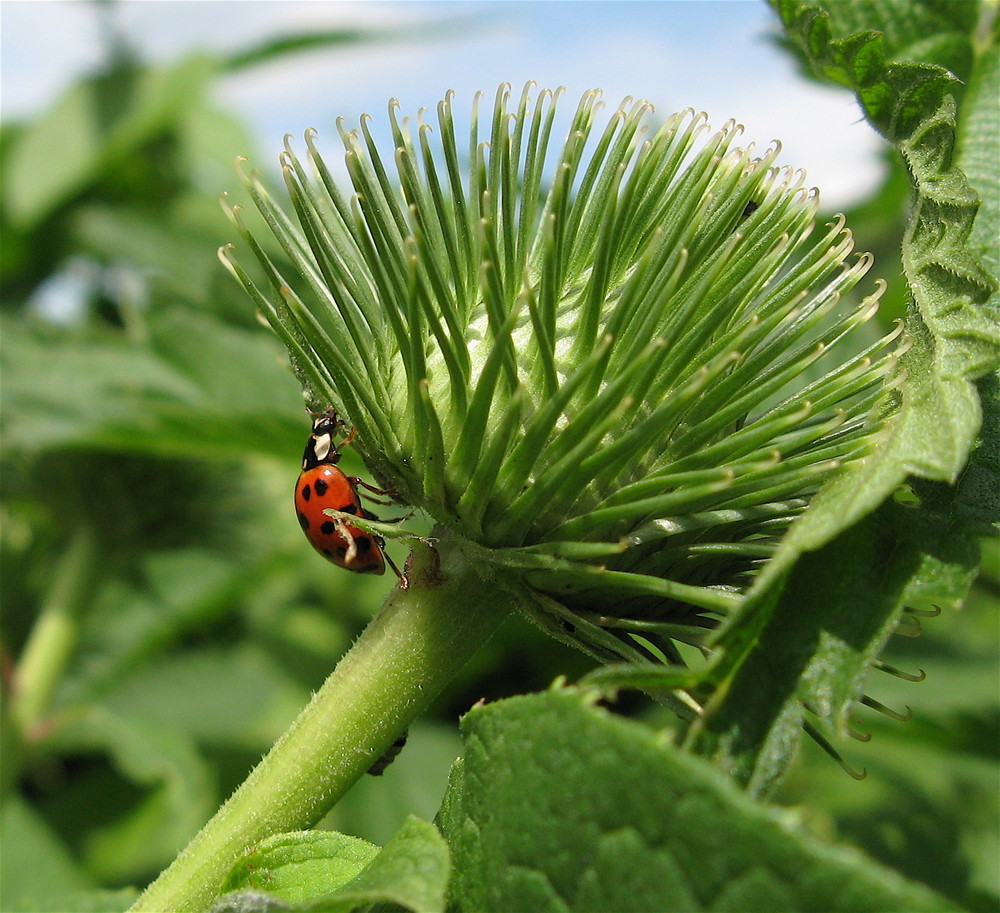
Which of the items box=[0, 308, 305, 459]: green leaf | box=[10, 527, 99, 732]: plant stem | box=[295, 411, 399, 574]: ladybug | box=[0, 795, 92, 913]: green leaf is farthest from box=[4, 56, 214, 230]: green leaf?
box=[295, 411, 399, 574]: ladybug

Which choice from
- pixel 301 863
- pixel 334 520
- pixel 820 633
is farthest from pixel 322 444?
pixel 820 633

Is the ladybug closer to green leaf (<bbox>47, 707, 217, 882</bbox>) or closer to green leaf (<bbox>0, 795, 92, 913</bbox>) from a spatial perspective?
green leaf (<bbox>0, 795, 92, 913</bbox>)

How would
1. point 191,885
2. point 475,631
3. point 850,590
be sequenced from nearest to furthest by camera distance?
point 850,590
point 191,885
point 475,631

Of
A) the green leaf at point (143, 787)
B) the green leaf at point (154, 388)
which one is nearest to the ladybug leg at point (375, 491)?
the green leaf at point (154, 388)

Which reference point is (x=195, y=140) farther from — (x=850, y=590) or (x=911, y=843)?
(x=850, y=590)

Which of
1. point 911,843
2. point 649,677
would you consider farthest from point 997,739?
point 649,677

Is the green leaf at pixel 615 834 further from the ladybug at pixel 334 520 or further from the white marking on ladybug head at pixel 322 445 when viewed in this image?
the white marking on ladybug head at pixel 322 445

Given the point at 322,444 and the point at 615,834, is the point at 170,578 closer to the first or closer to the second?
the point at 322,444
